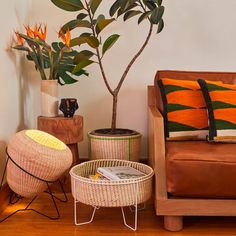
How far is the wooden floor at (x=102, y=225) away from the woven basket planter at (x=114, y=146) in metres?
0.31

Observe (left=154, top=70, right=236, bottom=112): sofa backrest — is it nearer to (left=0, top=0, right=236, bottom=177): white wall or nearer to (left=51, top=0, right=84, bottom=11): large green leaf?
(left=0, top=0, right=236, bottom=177): white wall

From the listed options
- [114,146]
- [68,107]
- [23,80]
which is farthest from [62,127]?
[23,80]

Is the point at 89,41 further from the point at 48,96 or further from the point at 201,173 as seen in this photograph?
the point at 201,173

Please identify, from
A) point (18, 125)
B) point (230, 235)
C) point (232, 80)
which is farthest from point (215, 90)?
point (18, 125)

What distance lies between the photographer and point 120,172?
5.77 feet

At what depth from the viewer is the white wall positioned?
7.98ft

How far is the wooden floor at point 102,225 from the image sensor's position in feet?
5.21

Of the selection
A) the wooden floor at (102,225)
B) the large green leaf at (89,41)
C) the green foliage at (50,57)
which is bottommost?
the wooden floor at (102,225)

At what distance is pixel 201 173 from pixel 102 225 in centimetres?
54

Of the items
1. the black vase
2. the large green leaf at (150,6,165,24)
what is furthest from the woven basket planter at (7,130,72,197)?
the large green leaf at (150,6,165,24)

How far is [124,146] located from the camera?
2020mm

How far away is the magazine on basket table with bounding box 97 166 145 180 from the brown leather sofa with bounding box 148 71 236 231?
148mm

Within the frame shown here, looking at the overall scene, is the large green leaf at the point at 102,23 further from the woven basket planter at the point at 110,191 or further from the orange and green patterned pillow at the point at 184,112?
the woven basket planter at the point at 110,191

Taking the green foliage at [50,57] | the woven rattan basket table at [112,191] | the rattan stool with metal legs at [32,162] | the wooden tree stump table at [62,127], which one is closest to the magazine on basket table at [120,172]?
the woven rattan basket table at [112,191]
